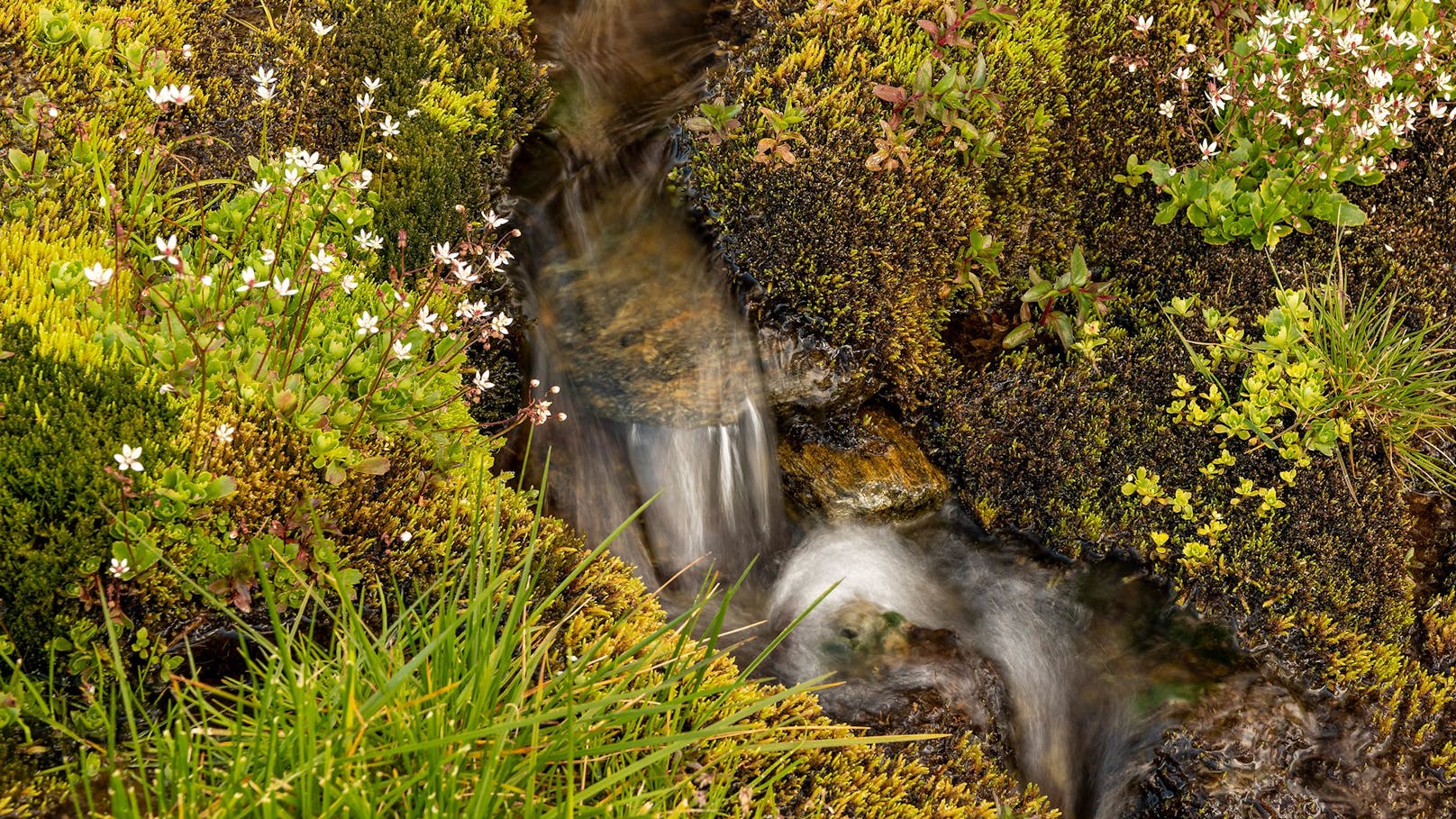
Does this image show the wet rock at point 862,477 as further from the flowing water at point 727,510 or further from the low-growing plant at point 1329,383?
the low-growing plant at point 1329,383

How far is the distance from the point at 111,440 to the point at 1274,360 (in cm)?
512

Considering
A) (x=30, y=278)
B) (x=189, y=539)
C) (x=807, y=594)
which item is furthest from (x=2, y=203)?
(x=807, y=594)

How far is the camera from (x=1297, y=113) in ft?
16.9

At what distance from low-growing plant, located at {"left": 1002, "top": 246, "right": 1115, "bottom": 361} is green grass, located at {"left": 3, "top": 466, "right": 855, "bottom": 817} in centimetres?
310

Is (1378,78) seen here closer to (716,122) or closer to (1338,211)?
(1338,211)

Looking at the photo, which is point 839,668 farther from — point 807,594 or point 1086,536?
point 1086,536

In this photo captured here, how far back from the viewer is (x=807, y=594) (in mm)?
5051

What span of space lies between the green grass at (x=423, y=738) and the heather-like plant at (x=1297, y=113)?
13.0ft

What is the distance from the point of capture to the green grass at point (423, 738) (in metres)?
2.38

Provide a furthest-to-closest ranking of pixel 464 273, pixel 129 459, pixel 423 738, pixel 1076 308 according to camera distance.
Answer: pixel 1076 308 → pixel 464 273 → pixel 129 459 → pixel 423 738

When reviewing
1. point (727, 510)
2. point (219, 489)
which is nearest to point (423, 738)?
point (219, 489)

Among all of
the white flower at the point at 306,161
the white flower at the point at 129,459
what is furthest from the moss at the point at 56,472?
the white flower at the point at 306,161

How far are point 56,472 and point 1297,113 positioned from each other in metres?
5.92

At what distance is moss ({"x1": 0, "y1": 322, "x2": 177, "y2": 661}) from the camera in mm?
3035
